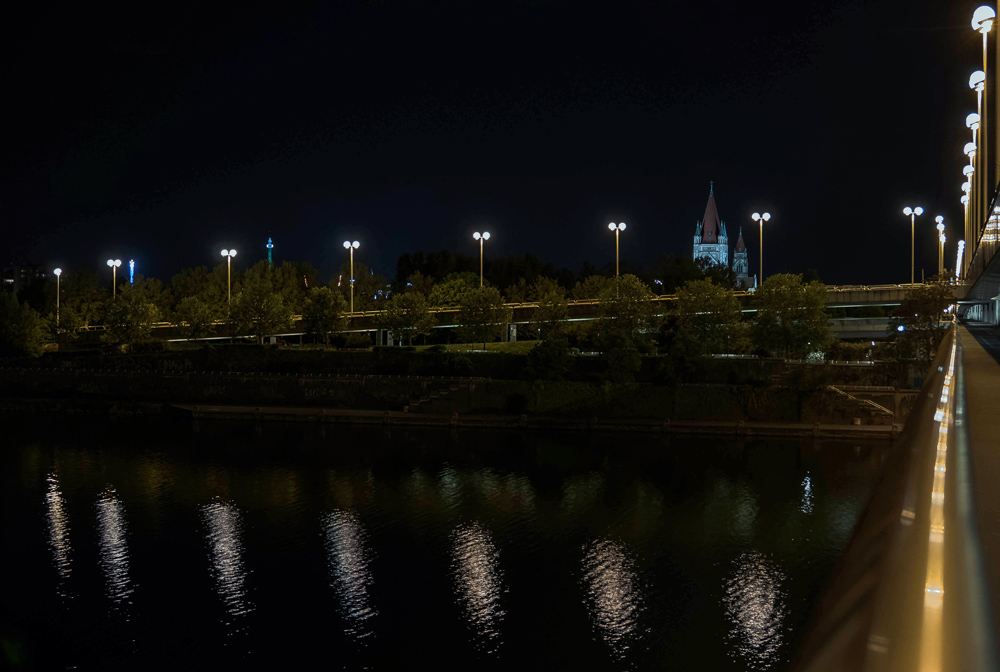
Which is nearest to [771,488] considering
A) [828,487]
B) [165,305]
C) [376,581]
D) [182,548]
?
[828,487]

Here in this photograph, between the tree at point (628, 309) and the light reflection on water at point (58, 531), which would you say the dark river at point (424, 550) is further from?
the tree at point (628, 309)

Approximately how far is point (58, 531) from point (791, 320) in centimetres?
3588

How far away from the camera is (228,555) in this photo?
73.9 feet

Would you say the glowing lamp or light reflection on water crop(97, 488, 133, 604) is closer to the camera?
the glowing lamp

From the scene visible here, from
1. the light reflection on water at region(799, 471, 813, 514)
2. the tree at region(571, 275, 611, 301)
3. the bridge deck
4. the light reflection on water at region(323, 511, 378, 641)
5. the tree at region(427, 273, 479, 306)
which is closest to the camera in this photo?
the bridge deck

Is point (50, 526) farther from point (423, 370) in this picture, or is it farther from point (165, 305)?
point (165, 305)

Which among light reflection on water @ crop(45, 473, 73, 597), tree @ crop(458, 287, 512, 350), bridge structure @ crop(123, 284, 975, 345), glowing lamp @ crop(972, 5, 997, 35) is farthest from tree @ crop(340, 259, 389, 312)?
glowing lamp @ crop(972, 5, 997, 35)

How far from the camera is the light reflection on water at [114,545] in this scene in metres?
19.9

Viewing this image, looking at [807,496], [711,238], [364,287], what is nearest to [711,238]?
[711,238]

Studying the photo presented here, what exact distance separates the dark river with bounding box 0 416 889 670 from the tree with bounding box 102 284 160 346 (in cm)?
1556

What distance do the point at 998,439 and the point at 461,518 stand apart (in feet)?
78.7

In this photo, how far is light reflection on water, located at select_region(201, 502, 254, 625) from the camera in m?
19.1

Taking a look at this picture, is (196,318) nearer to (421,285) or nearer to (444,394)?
(421,285)

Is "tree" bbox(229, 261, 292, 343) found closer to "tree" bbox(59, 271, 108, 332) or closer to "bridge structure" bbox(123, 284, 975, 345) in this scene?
"bridge structure" bbox(123, 284, 975, 345)
